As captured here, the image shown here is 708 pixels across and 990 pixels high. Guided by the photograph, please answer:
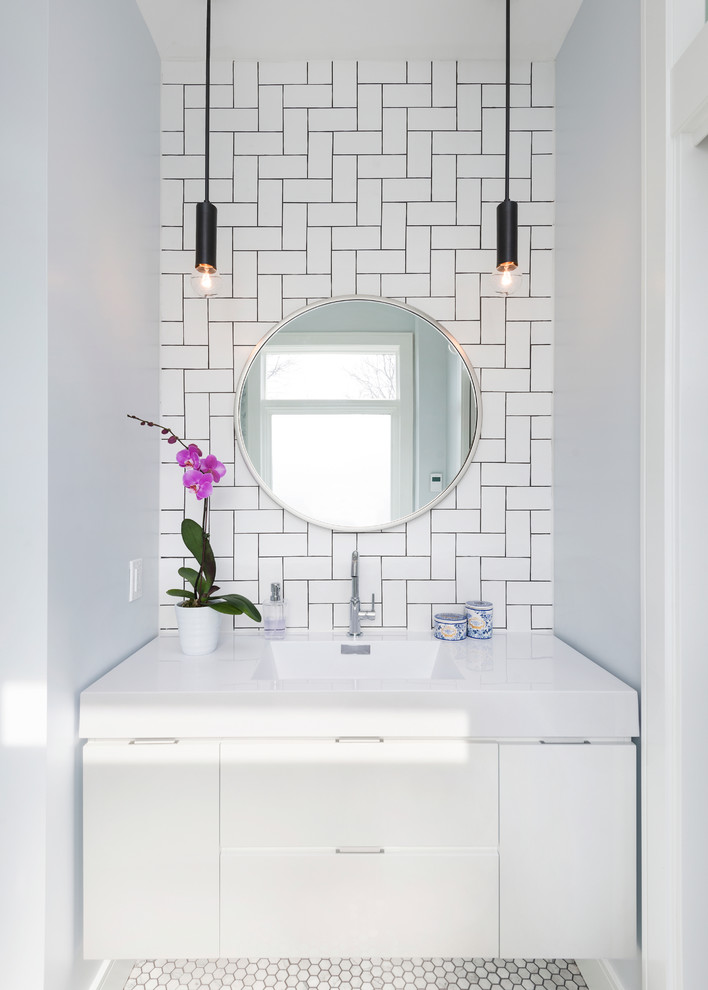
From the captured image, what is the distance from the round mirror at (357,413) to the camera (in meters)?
1.86

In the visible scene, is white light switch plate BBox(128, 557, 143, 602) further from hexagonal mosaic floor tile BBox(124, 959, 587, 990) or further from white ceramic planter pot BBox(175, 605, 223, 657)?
hexagonal mosaic floor tile BBox(124, 959, 587, 990)

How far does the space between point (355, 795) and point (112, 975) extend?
2.78ft

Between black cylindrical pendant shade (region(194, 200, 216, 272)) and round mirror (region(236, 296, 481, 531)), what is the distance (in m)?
0.32

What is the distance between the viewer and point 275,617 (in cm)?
180

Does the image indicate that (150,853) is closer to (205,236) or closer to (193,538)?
(193,538)

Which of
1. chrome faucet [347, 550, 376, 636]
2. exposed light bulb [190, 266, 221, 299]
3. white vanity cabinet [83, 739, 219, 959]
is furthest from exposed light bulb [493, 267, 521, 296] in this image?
white vanity cabinet [83, 739, 219, 959]

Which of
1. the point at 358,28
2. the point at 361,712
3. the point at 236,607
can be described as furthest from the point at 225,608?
the point at 358,28

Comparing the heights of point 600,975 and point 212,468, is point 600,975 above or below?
below

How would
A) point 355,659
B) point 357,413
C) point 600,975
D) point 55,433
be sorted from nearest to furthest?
point 55,433 → point 600,975 → point 355,659 → point 357,413

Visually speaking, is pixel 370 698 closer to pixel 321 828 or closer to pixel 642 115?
pixel 321 828

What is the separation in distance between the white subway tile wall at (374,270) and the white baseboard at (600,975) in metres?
0.87

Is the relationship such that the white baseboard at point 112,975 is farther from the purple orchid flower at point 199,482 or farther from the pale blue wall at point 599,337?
the pale blue wall at point 599,337

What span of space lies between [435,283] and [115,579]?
1.33m

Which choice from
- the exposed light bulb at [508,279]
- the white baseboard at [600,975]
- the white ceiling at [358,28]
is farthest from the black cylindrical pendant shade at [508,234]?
the white baseboard at [600,975]
